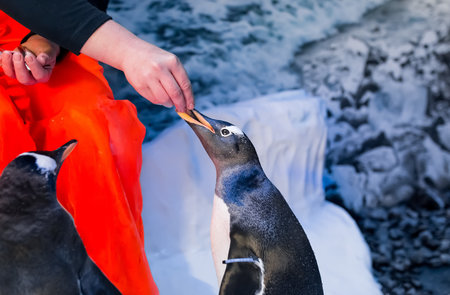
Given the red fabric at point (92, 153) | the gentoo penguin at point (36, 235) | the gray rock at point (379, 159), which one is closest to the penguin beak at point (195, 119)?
the red fabric at point (92, 153)

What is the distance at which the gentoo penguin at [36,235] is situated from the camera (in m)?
0.64

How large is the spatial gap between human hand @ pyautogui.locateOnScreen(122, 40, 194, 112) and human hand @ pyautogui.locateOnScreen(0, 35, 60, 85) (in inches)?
5.3

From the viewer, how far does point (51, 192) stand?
0.66 m

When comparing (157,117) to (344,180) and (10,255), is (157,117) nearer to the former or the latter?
(344,180)

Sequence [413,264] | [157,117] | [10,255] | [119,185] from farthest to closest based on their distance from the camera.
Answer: [413,264]
[157,117]
[119,185]
[10,255]

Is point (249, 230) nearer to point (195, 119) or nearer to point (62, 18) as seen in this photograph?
point (195, 119)

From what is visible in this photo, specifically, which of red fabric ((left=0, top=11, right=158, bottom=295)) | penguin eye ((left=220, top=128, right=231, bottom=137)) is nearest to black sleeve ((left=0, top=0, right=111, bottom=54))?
red fabric ((left=0, top=11, right=158, bottom=295))

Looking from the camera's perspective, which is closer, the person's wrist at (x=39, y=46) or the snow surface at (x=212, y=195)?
the person's wrist at (x=39, y=46)

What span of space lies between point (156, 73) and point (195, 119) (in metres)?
0.16

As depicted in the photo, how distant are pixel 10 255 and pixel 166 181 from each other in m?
0.86

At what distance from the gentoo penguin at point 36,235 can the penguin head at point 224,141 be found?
0.25 meters

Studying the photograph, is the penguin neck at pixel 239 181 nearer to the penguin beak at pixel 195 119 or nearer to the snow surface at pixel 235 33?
the penguin beak at pixel 195 119

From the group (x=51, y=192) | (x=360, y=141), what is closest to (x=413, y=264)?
(x=360, y=141)

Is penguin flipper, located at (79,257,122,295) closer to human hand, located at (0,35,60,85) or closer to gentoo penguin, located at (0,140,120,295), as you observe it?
gentoo penguin, located at (0,140,120,295)
